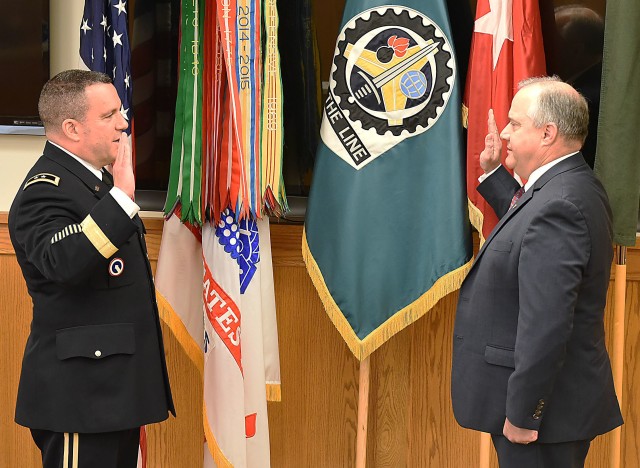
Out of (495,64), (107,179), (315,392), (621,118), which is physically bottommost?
(315,392)

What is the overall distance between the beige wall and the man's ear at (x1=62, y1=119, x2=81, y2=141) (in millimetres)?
1161

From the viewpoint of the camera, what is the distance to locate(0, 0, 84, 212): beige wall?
11.0 ft

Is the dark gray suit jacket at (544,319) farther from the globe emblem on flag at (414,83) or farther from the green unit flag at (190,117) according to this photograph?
the green unit flag at (190,117)

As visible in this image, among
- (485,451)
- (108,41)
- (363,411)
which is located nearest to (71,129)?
(108,41)

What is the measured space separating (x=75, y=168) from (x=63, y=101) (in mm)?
176

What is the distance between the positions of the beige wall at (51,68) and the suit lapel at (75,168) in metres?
1.16

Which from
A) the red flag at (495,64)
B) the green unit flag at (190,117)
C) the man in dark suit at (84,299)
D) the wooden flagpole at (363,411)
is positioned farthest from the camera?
the wooden flagpole at (363,411)

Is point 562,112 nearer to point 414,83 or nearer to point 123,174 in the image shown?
point 414,83

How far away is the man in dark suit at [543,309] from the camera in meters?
2.07

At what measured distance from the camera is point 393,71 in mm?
2924

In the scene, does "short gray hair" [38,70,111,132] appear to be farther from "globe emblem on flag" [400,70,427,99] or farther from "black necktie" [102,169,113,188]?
"globe emblem on flag" [400,70,427,99]

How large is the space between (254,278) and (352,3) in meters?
0.96

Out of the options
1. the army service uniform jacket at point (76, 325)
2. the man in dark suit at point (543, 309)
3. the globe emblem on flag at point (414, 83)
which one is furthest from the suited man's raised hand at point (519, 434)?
the globe emblem on flag at point (414, 83)

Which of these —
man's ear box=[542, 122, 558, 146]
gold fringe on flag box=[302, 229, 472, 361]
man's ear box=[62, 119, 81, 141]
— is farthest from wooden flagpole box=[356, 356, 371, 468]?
man's ear box=[62, 119, 81, 141]
